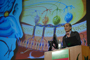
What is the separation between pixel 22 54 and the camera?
177 inches

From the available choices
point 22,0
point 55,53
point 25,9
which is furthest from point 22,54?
point 55,53

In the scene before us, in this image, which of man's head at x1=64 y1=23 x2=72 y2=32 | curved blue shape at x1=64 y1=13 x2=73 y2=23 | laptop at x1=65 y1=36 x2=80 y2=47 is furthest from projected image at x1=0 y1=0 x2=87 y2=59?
laptop at x1=65 y1=36 x2=80 y2=47

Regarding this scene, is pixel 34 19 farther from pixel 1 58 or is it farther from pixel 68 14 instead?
pixel 1 58

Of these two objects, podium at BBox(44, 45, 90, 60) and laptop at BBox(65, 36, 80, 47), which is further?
laptop at BBox(65, 36, 80, 47)

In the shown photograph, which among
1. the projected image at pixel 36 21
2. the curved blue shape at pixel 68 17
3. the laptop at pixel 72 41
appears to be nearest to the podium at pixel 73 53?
the laptop at pixel 72 41

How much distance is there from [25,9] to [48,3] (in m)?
0.83

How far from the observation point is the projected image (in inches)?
175

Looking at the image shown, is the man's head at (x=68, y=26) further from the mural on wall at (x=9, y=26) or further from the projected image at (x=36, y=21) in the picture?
the mural on wall at (x=9, y=26)

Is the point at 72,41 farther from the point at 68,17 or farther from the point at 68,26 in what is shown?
the point at 68,17

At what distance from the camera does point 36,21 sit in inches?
186

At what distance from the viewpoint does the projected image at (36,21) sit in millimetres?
4449

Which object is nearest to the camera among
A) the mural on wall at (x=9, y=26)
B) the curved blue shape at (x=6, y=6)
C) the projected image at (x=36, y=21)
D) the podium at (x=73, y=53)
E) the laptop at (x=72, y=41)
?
the podium at (x=73, y=53)

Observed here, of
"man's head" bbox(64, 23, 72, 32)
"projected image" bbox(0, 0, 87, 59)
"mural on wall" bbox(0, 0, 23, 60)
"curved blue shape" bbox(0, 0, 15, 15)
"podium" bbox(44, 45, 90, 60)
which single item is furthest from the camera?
"curved blue shape" bbox(0, 0, 15, 15)

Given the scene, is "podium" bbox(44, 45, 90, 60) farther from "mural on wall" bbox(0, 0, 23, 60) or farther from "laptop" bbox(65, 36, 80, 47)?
"mural on wall" bbox(0, 0, 23, 60)
